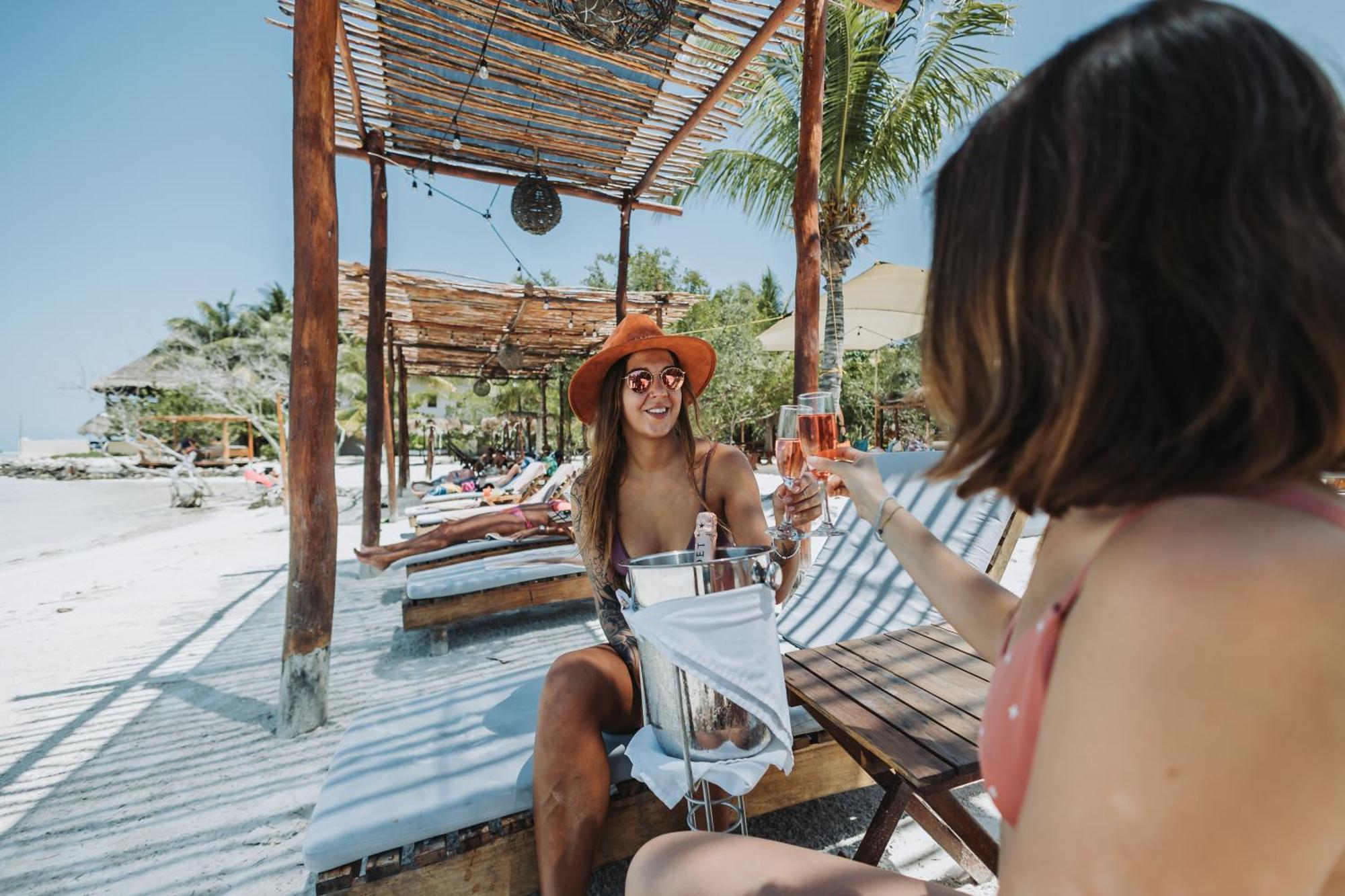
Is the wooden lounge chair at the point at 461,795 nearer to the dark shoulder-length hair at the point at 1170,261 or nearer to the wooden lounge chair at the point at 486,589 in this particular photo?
the dark shoulder-length hair at the point at 1170,261

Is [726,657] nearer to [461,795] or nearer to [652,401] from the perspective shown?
[461,795]

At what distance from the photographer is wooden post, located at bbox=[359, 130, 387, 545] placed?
6.45 meters

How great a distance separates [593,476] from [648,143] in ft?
16.3

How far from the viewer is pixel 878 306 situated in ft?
32.1

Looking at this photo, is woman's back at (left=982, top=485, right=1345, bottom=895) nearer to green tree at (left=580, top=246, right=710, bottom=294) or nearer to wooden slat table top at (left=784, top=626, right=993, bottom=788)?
wooden slat table top at (left=784, top=626, right=993, bottom=788)

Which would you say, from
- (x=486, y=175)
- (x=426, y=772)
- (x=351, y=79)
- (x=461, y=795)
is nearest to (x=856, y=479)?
(x=461, y=795)

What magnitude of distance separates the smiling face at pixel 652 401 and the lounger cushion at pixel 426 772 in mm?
1143

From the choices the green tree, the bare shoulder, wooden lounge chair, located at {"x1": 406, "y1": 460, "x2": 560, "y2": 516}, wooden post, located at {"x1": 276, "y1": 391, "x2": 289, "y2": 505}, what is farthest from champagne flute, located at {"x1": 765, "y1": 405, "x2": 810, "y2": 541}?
the green tree

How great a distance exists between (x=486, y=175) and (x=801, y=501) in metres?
6.12

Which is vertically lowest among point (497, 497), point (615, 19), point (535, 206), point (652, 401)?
point (497, 497)

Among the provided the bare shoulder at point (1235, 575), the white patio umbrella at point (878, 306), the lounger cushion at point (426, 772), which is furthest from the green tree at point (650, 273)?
the bare shoulder at point (1235, 575)

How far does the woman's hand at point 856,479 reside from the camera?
1.38 meters

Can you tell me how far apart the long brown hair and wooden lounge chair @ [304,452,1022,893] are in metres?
0.68

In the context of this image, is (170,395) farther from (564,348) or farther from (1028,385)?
(1028,385)
